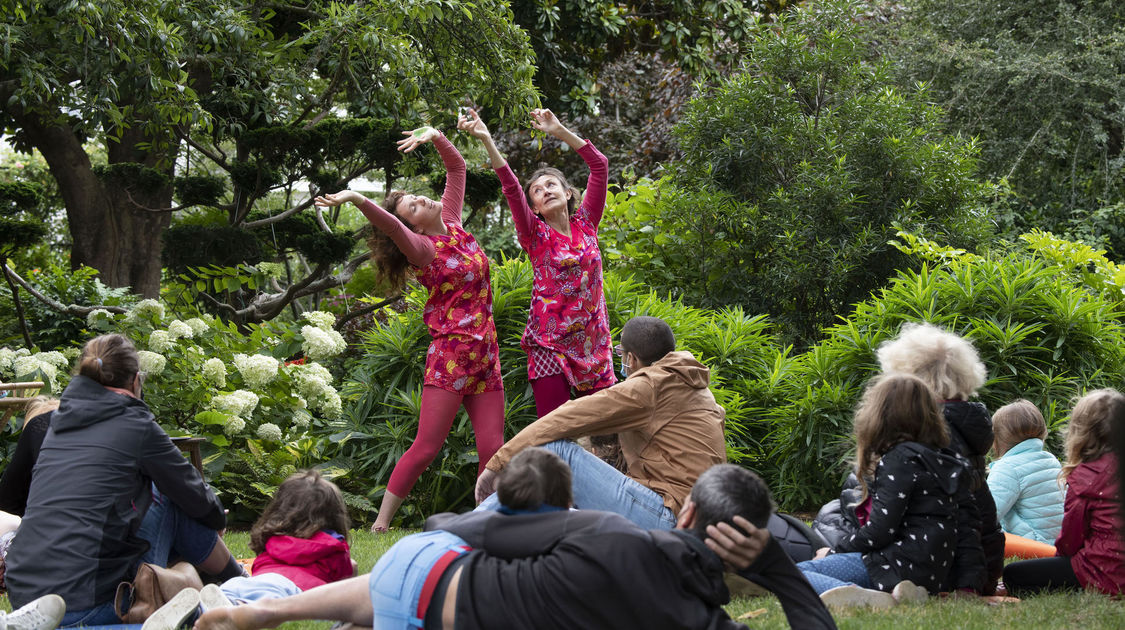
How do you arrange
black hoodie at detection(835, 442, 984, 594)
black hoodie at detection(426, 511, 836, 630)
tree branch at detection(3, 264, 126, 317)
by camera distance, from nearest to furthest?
black hoodie at detection(426, 511, 836, 630), black hoodie at detection(835, 442, 984, 594), tree branch at detection(3, 264, 126, 317)

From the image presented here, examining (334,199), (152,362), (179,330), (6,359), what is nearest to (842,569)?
(334,199)

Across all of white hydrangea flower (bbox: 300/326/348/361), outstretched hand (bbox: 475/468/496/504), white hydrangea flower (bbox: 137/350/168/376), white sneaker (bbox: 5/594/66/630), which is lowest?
outstretched hand (bbox: 475/468/496/504)

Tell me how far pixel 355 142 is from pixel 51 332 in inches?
105

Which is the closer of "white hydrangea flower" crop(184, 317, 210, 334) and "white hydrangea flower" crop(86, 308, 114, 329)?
"white hydrangea flower" crop(184, 317, 210, 334)

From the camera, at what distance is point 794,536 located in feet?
13.4

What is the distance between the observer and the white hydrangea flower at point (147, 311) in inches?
270

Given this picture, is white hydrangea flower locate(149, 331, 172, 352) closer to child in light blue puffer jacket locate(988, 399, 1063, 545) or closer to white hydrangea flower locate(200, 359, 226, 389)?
white hydrangea flower locate(200, 359, 226, 389)

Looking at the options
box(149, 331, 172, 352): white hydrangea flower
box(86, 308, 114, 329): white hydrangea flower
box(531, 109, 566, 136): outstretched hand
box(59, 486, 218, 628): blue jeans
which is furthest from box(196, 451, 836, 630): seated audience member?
box(86, 308, 114, 329): white hydrangea flower

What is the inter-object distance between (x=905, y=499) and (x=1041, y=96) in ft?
38.4

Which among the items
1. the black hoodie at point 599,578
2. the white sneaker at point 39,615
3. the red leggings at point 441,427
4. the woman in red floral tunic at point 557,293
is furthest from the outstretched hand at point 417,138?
the black hoodie at point 599,578

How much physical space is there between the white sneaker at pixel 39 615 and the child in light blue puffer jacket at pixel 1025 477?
3996 millimetres

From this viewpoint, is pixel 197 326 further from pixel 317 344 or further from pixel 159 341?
pixel 317 344

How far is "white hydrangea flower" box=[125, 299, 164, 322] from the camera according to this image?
270 inches

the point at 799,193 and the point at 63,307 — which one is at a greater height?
the point at 63,307
